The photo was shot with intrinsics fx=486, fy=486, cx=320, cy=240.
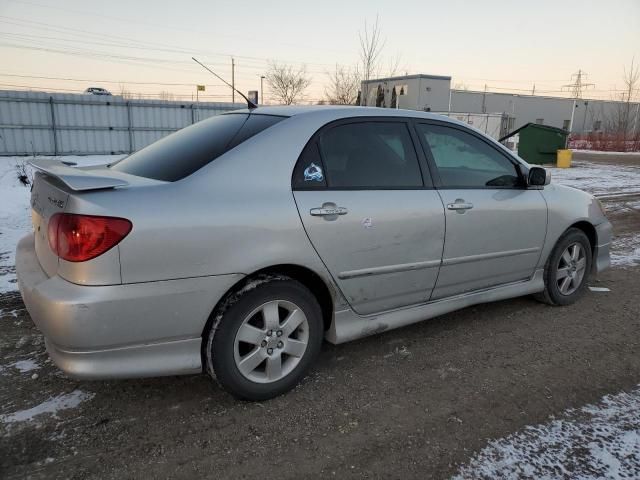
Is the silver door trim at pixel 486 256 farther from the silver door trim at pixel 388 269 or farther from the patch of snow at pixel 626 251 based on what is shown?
the patch of snow at pixel 626 251

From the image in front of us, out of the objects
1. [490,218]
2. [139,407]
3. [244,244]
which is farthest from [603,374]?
[139,407]

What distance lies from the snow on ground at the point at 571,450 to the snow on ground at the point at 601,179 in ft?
32.2

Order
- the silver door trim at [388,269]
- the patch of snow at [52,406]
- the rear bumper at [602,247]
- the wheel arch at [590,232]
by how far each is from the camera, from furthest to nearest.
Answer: the rear bumper at [602,247] < the wheel arch at [590,232] < the silver door trim at [388,269] < the patch of snow at [52,406]

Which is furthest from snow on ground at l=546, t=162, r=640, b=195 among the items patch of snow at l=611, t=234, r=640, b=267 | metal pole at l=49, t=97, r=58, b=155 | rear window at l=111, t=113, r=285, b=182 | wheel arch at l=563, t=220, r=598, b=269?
metal pole at l=49, t=97, r=58, b=155

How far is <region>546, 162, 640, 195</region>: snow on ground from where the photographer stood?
1205cm

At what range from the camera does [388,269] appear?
3033 millimetres

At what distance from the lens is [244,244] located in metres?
2.48

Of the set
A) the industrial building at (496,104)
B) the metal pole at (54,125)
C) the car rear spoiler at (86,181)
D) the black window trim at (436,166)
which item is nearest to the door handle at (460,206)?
the black window trim at (436,166)

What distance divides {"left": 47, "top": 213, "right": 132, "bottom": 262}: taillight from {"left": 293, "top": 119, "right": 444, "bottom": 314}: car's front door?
36.8 inches

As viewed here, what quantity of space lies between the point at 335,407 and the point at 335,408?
1cm

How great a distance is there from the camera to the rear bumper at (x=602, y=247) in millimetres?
4453

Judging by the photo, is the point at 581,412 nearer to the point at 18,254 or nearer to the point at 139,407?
the point at 139,407

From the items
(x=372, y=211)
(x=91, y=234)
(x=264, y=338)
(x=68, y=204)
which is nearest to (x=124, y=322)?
(x=91, y=234)

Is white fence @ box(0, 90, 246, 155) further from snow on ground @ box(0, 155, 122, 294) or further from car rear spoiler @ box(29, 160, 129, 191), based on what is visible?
car rear spoiler @ box(29, 160, 129, 191)
